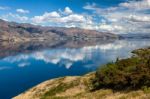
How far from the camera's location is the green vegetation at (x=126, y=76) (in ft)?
114

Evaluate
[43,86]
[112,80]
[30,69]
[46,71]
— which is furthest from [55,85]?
[30,69]

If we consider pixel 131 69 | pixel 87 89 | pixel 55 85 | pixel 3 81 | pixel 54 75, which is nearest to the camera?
pixel 131 69

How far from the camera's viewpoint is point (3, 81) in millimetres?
141875

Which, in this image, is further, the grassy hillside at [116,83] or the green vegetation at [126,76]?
the green vegetation at [126,76]

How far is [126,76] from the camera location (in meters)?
37.7

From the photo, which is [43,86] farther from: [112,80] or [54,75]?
[54,75]

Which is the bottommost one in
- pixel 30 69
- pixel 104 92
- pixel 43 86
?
pixel 30 69

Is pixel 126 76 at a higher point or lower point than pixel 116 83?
higher

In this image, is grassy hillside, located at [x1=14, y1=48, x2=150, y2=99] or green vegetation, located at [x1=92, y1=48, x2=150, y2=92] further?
green vegetation, located at [x1=92, y1=48, x2=150, y2=92]

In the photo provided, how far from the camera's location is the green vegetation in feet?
114

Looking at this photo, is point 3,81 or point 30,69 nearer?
point 3,81

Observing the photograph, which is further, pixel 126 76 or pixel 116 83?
pixel 116 83

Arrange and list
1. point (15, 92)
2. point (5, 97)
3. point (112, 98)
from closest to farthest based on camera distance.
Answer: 1. point (112, 98)
2. point (5, 97)
3. point (15, 92)

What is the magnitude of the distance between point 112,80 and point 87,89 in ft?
32.0
